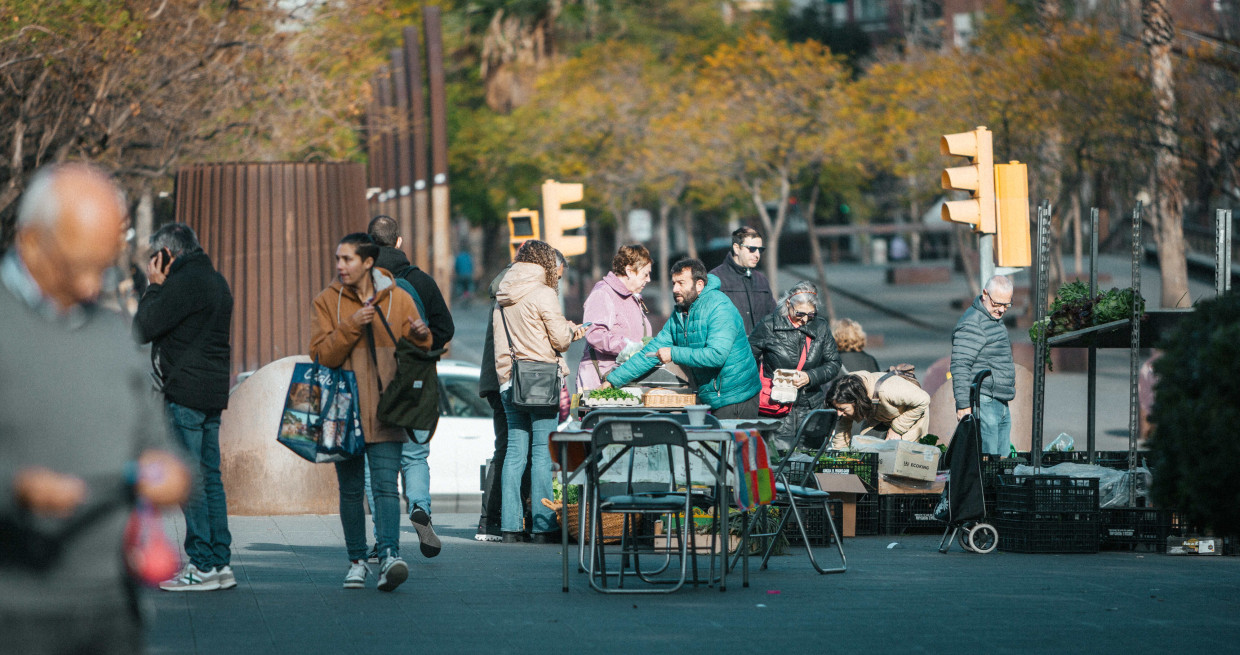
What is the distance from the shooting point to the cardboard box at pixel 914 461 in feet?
32.7

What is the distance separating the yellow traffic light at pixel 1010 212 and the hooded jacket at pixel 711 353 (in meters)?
3.92

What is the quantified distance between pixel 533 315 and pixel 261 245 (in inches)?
225

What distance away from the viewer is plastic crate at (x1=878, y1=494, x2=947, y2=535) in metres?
10.3

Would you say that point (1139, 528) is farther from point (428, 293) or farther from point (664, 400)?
point (428, 293)

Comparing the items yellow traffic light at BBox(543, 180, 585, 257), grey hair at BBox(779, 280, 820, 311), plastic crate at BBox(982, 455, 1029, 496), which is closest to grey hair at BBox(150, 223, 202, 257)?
grey hair at BBox(779, 280, 820, 311)

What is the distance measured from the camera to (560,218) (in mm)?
17141

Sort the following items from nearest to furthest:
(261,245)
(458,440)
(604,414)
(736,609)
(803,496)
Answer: (736,609) → (604,414) → (803,496) → (458,440) → (261,245)

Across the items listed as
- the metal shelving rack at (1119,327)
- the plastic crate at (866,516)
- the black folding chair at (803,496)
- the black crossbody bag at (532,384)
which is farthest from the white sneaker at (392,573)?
the metal shelving rack at (1119,327)

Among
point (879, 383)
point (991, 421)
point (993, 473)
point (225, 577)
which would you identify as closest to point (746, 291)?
point (879, 383)


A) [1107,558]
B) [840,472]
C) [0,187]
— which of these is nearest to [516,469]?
[840,472]

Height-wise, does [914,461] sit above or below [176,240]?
below

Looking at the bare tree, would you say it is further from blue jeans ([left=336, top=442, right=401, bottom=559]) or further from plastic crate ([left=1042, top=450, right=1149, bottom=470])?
blue jeans ([left=336, top=442, right=401, bottom=559])

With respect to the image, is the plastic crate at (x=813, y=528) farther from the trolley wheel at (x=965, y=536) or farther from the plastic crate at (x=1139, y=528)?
the plastic crate at (x=1139, y=528)

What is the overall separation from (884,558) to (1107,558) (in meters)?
1.35
